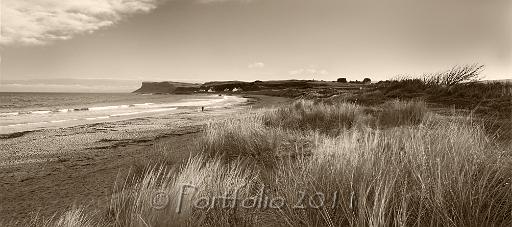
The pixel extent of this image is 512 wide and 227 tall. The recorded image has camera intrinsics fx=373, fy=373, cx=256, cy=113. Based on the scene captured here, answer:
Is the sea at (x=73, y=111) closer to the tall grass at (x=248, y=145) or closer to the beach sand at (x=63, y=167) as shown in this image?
the beach sand at (x=63, y=167)

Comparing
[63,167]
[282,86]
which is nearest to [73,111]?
[63,167]

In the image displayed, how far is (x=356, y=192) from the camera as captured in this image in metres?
2.69

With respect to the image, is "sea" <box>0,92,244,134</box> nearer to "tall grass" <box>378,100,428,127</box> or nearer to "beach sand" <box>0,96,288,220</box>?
"beach sand" <box>0,96,288,220</box>

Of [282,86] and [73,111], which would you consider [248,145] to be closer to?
[73,111]

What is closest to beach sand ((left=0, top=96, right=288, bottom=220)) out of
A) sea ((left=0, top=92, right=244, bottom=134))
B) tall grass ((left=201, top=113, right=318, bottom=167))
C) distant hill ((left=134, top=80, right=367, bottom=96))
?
tall grass ((left=201, top=113, right=318, bottom=167))

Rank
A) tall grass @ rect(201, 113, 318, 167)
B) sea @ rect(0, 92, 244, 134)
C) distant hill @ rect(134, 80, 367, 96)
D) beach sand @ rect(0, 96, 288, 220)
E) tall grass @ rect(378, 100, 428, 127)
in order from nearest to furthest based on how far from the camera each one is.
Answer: beach sand @ rect(0, 96, 288, 220) → tall grass @ rect(201, 113, 318, 167) → tall grass @ rect(378, 100, 428, 127) → sea @ rect(0, 92, 244, 134) → distant hill @ rect(134, 80, 367, 96)

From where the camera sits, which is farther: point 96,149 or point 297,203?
point 96,149

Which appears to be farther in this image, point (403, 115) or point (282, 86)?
point (282, 86)

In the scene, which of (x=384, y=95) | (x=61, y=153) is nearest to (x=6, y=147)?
(x=61, y=153)

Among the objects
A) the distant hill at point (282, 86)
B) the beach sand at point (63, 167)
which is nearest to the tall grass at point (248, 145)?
the beach sand at point (63, 167)

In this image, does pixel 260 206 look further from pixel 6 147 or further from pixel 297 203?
pixel 6 147

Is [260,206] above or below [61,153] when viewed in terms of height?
above

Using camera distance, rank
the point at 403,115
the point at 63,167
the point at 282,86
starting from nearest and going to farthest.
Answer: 1. the point at 63,167
2. the point at 403,115
3. the point at 282,86

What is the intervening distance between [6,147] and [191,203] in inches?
280
